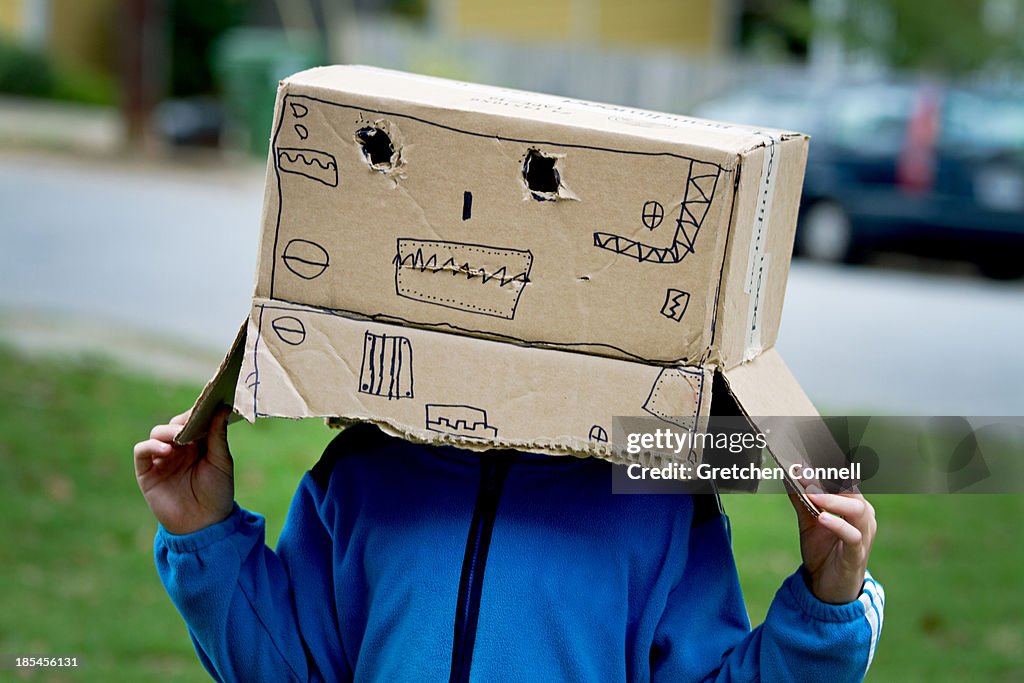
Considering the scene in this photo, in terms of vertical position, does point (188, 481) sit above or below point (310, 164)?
below

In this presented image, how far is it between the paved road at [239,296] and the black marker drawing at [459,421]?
5.02m

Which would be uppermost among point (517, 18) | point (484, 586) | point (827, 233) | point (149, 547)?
point (517, 18)

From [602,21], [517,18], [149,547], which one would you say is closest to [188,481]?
[149,547]

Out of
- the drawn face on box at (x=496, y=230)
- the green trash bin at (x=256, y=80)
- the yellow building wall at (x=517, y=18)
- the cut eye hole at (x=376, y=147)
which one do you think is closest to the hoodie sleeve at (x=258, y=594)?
the drawn face on box at (x=496, y=230)

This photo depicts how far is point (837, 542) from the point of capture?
160 cm

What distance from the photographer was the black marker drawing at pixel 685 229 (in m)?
1.47

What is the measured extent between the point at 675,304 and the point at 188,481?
706mm

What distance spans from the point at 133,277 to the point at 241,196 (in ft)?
14.3

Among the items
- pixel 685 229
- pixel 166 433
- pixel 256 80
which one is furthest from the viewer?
pixel 256 80

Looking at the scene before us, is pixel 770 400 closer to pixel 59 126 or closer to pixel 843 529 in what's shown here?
pixel 843 529

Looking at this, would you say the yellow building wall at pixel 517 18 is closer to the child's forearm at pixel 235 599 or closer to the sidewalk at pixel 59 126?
the sidewalk at pixel 59 126

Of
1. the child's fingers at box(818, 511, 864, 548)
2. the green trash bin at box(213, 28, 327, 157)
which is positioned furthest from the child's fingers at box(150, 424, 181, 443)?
the green trash bin at box(213, 28, 327, 157)

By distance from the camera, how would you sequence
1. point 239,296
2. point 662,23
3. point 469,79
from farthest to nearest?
point 662,23 → point 469,79 → point 239,296

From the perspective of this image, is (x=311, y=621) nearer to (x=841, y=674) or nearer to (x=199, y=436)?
(x=199, y=436)
